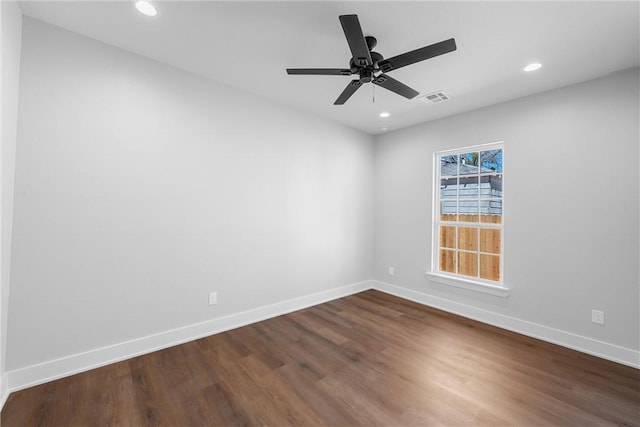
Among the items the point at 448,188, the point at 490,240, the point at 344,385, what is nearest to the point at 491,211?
the point at 490,240

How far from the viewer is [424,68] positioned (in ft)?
8.38

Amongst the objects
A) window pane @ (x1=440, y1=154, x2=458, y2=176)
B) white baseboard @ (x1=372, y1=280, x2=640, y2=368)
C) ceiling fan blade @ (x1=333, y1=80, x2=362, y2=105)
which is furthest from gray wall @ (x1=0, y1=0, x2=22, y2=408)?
window pane @ (x1=440, y1=154, x2=458, y2=176)

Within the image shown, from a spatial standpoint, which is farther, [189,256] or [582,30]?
[189,256]

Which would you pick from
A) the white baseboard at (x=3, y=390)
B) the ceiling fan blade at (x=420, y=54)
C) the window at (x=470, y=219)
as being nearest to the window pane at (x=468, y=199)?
the window at (x=470, y=219)

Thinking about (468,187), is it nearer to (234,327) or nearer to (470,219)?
(470,219)

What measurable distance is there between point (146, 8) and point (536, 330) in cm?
470

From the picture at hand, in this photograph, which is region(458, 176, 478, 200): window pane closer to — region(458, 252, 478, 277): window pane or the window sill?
region(458, 252, 478, 277): window pane

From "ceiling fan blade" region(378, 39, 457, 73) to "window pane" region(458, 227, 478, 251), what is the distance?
264 centimetres

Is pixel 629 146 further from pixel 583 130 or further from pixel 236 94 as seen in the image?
pixel 236 94

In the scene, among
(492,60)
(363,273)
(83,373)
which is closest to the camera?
(83,373)

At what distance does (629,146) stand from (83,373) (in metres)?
5.21

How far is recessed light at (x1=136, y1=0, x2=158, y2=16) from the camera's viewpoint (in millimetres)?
1839

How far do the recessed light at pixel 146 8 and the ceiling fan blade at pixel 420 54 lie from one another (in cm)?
169

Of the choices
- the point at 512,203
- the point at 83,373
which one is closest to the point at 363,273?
the point at 512,203
